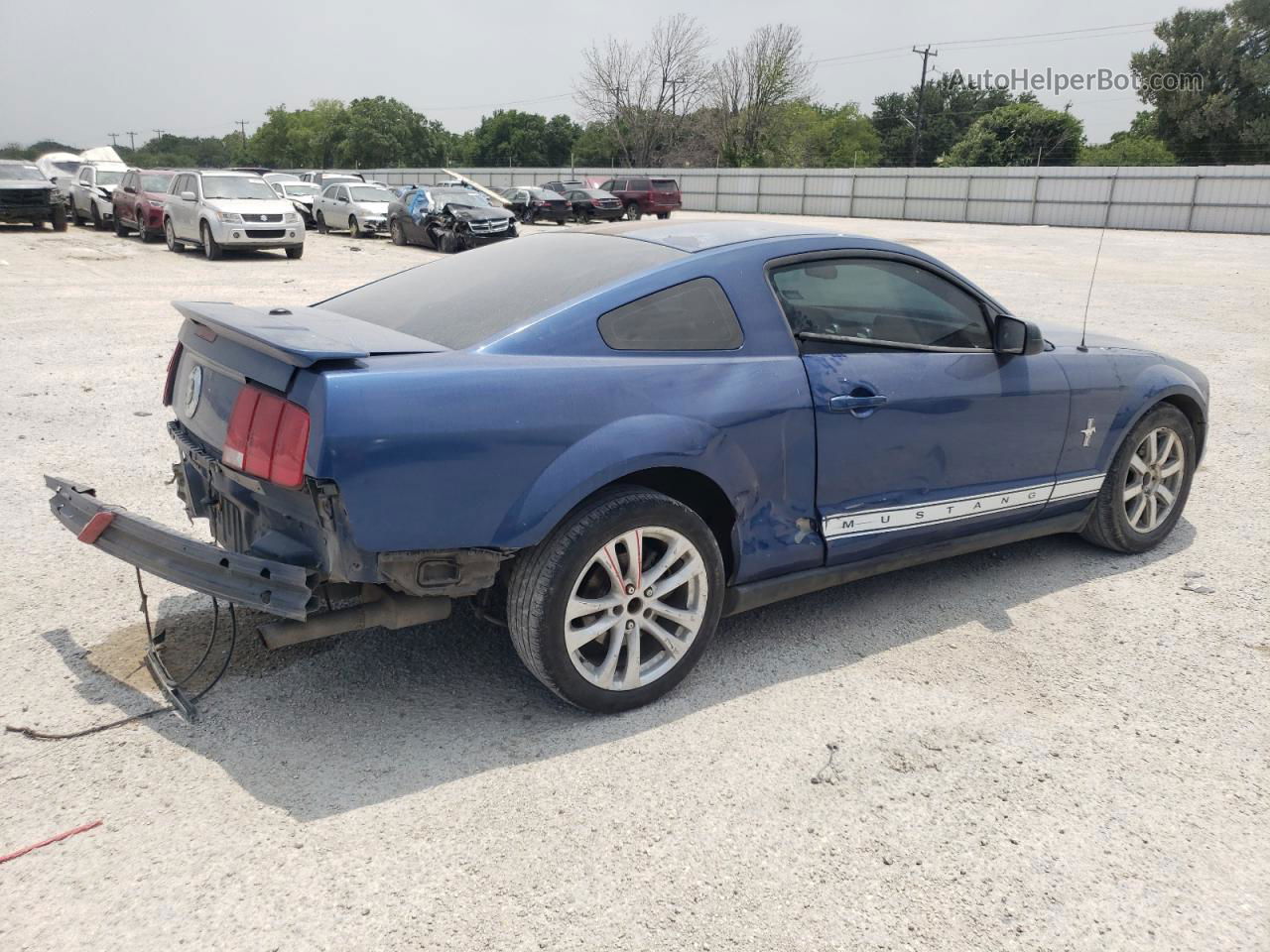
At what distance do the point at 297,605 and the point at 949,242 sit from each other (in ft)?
96.1

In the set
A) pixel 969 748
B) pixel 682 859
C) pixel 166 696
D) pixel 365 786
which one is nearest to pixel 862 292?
pixel 969 748

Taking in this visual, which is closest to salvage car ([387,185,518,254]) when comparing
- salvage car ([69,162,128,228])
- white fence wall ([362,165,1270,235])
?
salvage car ([69,162,128,228])

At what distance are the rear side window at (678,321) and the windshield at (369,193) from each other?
2592cm

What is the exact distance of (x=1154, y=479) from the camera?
194 inches

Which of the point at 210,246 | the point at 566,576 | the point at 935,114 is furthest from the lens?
the point at 935,114

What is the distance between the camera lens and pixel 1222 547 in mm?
5074

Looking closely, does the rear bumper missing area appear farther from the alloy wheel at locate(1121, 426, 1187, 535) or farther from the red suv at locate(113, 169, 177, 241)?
the red suv at locate(113, 169, 177, 241)

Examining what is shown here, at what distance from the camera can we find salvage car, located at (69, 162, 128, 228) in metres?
25.5

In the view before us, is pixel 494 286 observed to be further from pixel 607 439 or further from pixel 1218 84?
pixel 1218 84

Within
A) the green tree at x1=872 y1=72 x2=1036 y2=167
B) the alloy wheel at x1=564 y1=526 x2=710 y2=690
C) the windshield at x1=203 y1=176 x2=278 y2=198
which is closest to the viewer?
the alloy wheel at x1=564 y1=526 x2=710 y2=690

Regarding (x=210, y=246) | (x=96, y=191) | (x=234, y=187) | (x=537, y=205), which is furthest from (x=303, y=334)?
(x=537, y=205)

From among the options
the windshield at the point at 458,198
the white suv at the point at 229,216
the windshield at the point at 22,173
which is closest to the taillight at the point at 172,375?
the white suv at the point at 229,216

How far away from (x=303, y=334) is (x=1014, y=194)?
146 ft

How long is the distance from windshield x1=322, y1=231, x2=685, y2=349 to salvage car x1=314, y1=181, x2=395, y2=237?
911 inches
